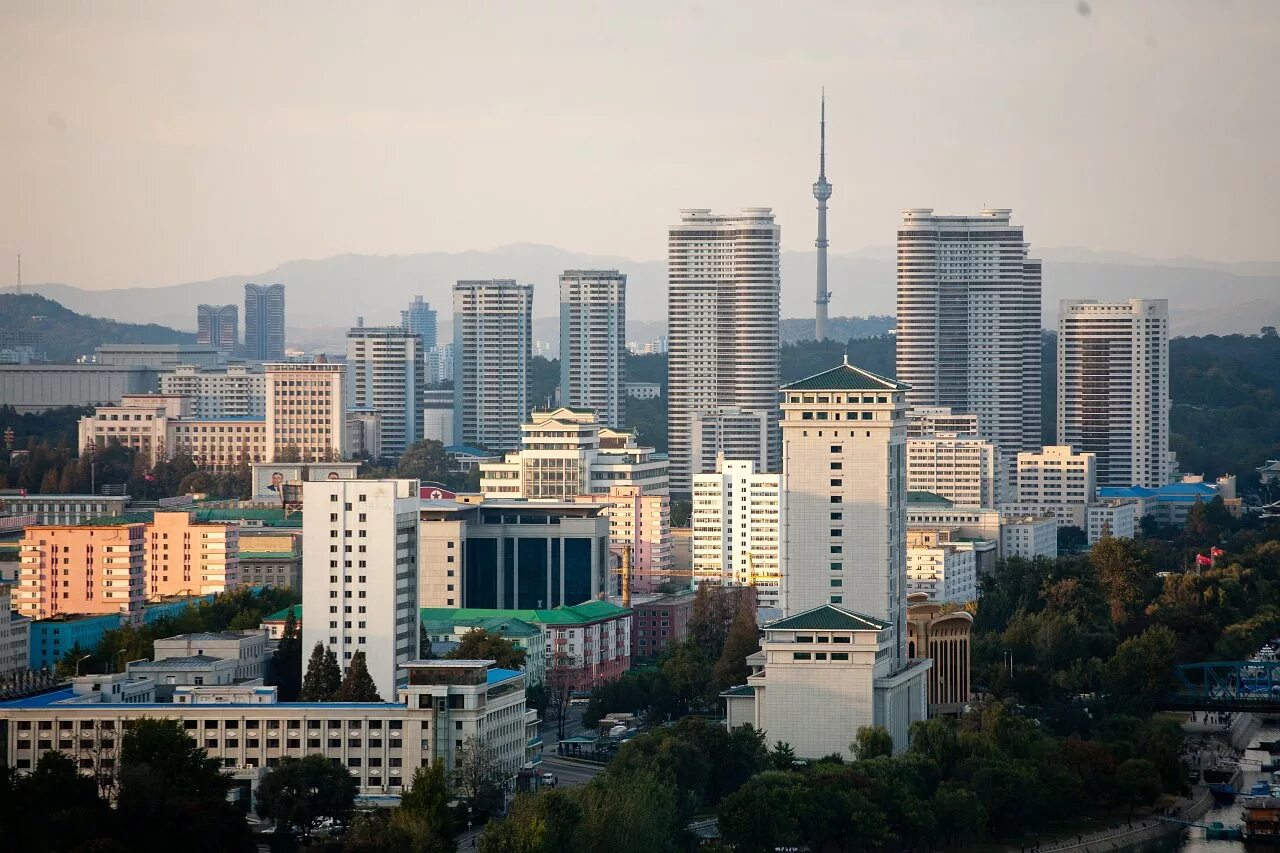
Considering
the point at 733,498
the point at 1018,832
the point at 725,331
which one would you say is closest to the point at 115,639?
the point at 1018,832

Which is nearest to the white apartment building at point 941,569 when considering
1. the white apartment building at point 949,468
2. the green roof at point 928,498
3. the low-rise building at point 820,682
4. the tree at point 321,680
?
the green roof at point 928,498

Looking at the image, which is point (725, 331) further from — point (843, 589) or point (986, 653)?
point (843, 589)

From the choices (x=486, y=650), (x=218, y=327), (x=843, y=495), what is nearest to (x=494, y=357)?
(x=218, y=327)

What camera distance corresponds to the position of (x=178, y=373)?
122 meters

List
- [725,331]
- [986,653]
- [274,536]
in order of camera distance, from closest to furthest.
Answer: [986,653]
[274,536]
[725,331]

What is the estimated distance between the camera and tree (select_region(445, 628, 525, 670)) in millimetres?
51781

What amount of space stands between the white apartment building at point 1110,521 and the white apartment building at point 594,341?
23953 millimetres

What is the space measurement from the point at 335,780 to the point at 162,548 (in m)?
27.6

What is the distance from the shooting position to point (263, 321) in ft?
553

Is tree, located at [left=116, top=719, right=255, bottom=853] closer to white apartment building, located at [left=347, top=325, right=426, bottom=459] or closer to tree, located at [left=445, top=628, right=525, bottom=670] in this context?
tree, located at [left=445, top=628, right=525, bottom=670]

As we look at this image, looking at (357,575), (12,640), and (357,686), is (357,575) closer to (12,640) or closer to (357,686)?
(357,686)

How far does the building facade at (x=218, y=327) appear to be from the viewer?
167 m

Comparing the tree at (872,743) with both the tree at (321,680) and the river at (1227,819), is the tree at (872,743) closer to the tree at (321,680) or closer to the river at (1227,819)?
the river at (1227,819)

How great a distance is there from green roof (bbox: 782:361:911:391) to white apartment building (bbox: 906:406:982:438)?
44914 millimetres
